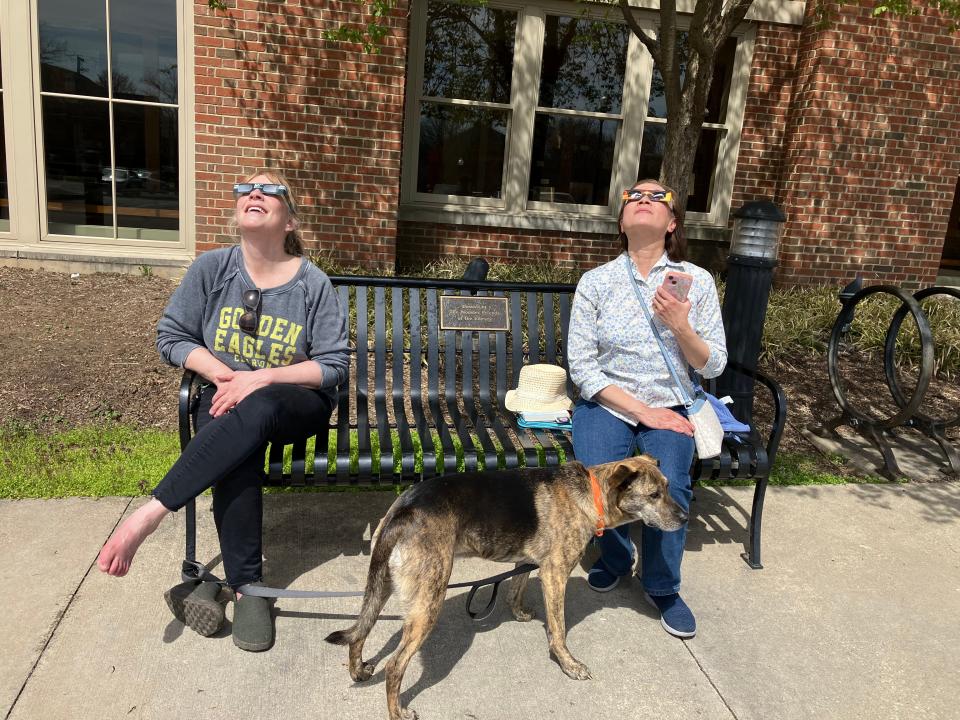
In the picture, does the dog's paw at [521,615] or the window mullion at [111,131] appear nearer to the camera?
the dog's paw at [521,615]

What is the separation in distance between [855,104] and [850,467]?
5140 millimetres

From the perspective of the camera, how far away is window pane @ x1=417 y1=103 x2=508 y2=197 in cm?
871

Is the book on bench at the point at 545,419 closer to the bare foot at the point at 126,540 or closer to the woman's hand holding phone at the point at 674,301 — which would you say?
the woman's hand holding phone at the point at 674,301

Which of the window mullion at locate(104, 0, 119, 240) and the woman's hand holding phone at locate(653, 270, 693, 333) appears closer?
the woman's hand holding phone at locate(653, 270, 693, 333)

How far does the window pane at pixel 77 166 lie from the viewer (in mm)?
7715

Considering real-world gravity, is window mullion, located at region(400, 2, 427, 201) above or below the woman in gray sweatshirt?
above

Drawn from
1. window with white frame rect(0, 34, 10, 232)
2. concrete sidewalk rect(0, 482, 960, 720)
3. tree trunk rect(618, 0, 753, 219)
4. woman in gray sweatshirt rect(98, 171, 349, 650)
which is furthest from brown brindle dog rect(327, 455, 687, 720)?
window with white frame rect(0, 34, 10, 232)

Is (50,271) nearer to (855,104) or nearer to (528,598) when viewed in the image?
(528,598)

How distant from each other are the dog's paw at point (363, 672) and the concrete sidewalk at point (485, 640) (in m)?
0.03

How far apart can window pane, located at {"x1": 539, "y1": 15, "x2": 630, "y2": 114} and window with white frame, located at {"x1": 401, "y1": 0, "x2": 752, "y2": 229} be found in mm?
12

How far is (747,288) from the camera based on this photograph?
4340 millimetres

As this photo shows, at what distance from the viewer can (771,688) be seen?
285 centimetres

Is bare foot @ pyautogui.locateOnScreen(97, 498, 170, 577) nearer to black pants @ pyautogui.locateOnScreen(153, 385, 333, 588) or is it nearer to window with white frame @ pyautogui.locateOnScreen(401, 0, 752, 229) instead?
black pants @ pyautogui.locateOnScreen(153, 385, 333, 588)

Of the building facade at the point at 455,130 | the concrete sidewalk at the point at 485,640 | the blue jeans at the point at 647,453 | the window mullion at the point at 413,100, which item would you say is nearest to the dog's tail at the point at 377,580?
the concrete sidewalk at the point at 485,640
